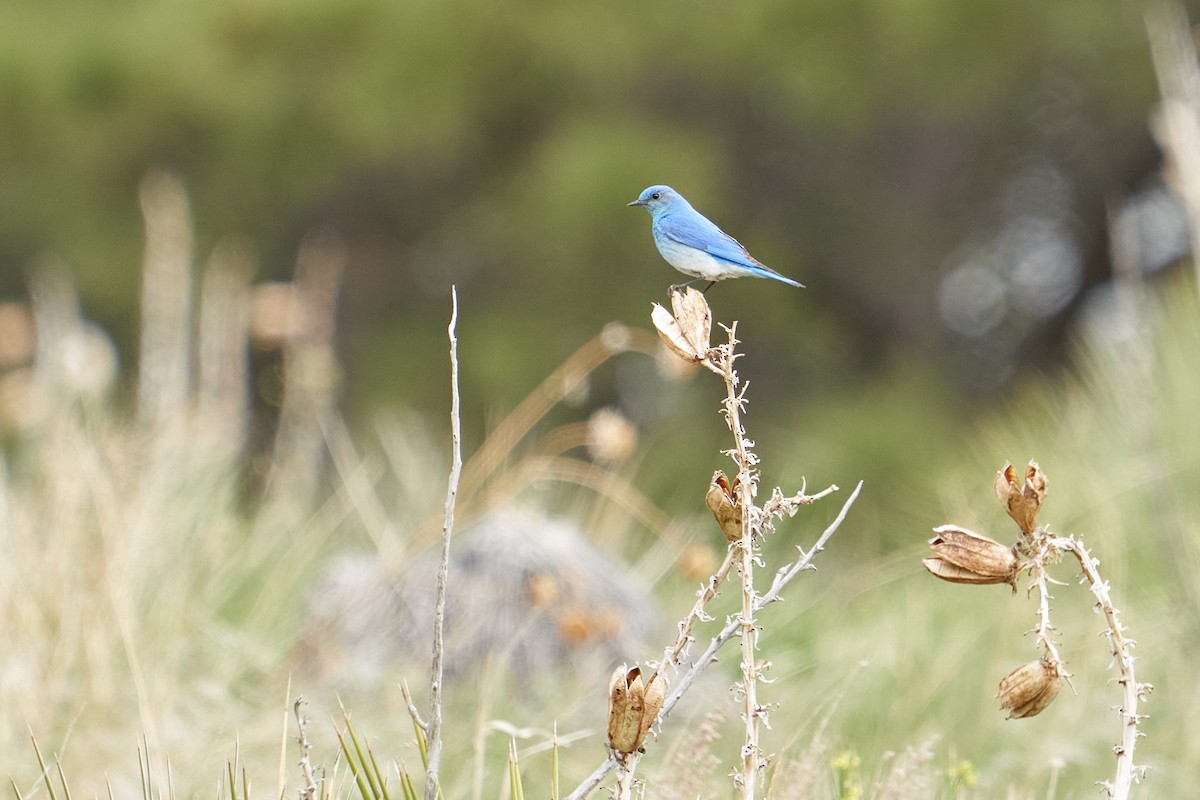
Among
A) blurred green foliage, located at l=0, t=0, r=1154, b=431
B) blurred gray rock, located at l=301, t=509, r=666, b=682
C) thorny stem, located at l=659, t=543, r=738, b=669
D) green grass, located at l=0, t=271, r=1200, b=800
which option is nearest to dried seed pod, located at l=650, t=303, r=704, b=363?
thorny stem, located at l=659, t=543, r=738, b=669

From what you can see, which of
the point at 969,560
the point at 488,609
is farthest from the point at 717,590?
the point at 488,609

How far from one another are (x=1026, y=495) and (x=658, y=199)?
461 millimetres

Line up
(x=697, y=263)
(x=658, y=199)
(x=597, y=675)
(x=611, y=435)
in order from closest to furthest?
(x=697, y=263)
(x=658, y=199)
(x=611, y=435)
(x=597, y=675)

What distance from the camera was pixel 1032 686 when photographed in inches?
38.6

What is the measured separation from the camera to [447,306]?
22.0ft

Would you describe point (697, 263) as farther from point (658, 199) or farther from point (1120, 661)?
point (1120, 661)

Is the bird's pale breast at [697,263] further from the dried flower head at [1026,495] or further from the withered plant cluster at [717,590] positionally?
the dried flower head at [1026,495]

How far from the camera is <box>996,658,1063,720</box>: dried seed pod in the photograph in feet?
3.19

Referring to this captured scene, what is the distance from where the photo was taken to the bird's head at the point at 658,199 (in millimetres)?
1251

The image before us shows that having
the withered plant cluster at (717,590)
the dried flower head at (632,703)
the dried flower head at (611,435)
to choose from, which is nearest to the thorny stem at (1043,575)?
the withered plant cluster at (717,590)

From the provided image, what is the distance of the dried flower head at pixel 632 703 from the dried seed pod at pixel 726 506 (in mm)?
117

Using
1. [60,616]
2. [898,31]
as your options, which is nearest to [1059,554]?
[60,616]

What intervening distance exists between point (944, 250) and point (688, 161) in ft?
4.79

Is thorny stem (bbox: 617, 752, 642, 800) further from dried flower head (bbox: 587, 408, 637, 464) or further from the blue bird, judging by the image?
dried flower head (bbox: 587, 408, 637, 464)
